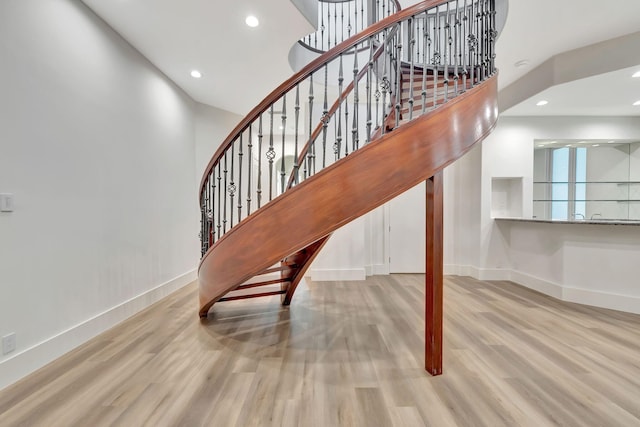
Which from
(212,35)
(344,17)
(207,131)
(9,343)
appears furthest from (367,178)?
(344,17)

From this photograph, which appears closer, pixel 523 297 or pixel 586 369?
pixel 586 369

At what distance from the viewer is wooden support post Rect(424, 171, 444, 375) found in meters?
1.98

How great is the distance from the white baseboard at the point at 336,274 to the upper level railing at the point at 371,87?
173 cm

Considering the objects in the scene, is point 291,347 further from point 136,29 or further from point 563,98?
point 563,98

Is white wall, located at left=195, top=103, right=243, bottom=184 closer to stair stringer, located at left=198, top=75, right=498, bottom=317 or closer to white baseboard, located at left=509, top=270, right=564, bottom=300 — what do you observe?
stair stringer, located at left=198, top=75, right=498, bottom=317

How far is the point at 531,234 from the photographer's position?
162 inches

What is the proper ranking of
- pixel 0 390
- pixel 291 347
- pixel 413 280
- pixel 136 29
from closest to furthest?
1. pixel 0 390
2. pixel 291 347
3. pixel 136 29
4. pixel 413 280

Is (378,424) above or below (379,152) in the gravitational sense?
below

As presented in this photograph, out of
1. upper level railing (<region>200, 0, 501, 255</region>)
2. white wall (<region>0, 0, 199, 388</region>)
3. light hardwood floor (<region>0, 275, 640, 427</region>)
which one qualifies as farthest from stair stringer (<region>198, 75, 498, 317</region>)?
white wall (<region>0, 0, 199, 388</region>)

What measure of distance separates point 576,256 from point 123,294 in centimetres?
528

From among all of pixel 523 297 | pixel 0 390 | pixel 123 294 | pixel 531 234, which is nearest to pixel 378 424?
pixel 0 390

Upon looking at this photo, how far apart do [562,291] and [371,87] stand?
3483 mm

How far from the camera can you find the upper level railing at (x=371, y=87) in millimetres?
2078

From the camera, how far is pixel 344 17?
4973mm
